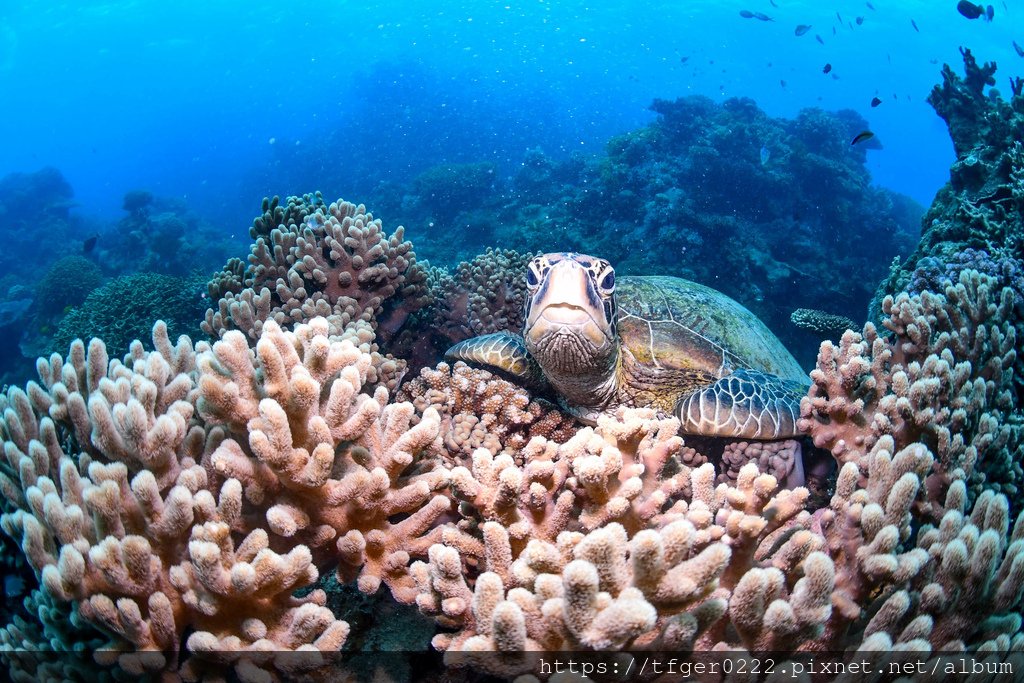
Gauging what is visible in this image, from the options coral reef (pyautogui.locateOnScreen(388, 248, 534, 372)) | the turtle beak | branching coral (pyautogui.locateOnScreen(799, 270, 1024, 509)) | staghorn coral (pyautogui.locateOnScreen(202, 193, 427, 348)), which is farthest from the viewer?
coral reef (pyautogui.locateOnScreen(388, 248, 534, 372))

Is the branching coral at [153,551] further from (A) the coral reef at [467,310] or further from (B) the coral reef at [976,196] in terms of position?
(B) the coral reef at [976,196]

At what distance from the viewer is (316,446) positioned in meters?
1.84

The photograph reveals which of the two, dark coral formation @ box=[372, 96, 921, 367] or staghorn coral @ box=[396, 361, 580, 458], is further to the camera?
dark coral formation @ box=[372, 96, 921, 367]

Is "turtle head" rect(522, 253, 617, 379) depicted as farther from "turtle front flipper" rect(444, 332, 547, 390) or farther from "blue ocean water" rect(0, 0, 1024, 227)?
"blue ocean water" rect(0, 0, 1024, 227)

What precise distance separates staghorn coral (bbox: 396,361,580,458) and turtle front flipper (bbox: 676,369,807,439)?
962 millimetres

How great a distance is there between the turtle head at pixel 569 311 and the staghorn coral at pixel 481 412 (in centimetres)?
40

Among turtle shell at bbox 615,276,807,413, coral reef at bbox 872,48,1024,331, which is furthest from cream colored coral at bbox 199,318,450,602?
coral reef at bbox 872,48,1024,331

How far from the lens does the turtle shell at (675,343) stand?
4043 millimetres

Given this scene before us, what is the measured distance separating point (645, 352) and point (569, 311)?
137 cm

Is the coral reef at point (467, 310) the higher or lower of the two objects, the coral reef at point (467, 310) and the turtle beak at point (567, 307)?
the higher

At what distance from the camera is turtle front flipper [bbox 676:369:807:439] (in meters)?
3.14

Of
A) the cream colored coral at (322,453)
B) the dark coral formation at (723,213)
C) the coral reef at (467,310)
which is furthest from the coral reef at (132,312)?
the dark coral formation at (723,213)

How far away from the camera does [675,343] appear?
4180 mm

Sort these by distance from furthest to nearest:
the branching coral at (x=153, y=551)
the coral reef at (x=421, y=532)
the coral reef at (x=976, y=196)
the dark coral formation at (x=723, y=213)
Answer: the dark coral formation at (x=723, y=213), the coral reef at (x=976, y=196), the branching coral at (x=153, y=551), the coral reef at (x=421, y=532)
